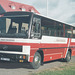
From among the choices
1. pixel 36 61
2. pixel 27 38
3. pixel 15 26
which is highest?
pixel 15 26

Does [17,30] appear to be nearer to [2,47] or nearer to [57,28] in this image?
[2,47]

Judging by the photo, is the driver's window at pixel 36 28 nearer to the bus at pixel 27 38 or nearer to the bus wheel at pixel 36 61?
the bus at pixel 27 38

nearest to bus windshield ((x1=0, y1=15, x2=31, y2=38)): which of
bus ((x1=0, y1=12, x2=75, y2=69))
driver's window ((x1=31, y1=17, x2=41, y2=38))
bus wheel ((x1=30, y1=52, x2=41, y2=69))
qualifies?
bus ((x1=0, y1=12, x2=75, y2=69))

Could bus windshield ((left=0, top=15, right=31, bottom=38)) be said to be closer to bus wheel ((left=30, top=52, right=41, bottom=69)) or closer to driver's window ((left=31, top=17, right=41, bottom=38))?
driver's window ((left=31, top=17, right=41, bottom=38))

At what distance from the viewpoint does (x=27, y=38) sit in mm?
9172

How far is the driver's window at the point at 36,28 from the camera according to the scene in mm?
9617

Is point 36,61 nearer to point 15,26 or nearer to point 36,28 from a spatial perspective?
point 36,28

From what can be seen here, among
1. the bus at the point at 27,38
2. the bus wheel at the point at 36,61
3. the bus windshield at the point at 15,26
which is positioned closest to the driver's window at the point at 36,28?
the bus at the point at 27,38

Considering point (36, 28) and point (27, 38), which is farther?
point (36, 28)

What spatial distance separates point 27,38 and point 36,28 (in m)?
1.03

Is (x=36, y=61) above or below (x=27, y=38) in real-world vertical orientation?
below

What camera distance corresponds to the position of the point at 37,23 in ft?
33.3

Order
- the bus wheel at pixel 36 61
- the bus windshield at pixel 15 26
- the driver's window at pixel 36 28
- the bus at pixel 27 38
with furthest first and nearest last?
the bus wheel at pixel 36 61
the driver's window at pixel 36 28
the bus windshield at pixel 15 26
the bus at pixel 27 38

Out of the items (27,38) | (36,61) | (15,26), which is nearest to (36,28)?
(27,38)
